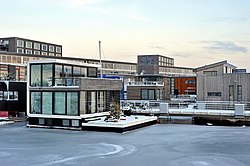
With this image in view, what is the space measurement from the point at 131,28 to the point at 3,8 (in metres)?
10.1

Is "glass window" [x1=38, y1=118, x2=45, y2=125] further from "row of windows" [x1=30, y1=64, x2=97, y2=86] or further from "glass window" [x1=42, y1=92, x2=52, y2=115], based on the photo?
"row of windows" [x1=30, y1=64, x2=97, y2=86]

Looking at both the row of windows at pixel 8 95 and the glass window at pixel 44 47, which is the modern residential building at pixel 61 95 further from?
the glass window at pixel 44 47

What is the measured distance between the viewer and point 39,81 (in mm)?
20672

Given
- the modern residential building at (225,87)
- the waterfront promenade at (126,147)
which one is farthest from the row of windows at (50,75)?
the modern residential building at (225,87)

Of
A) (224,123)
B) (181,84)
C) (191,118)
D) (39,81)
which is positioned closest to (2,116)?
(39,81)

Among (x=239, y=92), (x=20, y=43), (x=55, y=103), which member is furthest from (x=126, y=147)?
(x=20, y=43)

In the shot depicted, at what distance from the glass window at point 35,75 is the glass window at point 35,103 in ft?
2.06

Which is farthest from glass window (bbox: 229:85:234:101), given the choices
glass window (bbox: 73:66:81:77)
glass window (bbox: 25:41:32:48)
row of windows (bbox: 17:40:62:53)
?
glass window (bbox: 25:41:32:48)

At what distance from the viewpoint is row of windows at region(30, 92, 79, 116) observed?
19.5 meters

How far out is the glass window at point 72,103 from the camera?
19.4 metres

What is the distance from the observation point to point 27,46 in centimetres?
7531

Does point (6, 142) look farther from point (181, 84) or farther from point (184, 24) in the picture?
point (181, 84)

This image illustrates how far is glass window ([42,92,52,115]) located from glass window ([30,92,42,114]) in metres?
0.34

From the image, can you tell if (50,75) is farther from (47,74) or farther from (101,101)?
(101,101)
